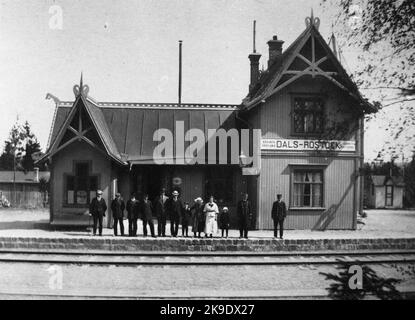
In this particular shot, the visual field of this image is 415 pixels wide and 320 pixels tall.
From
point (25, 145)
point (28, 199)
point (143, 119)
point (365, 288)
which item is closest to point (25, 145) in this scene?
point (25, 145)

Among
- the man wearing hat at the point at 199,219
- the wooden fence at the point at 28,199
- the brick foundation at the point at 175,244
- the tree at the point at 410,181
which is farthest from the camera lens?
the wooden fence at the point at 28,199

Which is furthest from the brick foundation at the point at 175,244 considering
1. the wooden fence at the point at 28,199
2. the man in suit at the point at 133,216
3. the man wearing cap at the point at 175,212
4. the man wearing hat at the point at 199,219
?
the wooden fence at the point at 28,199

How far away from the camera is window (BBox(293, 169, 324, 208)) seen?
62.0 ft

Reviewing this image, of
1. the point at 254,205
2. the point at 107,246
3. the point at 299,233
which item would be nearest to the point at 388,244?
the point at 299,233

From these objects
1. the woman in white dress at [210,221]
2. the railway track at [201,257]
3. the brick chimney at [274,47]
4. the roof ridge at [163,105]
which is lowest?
the railway track at [201,257]

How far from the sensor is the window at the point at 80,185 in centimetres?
1798

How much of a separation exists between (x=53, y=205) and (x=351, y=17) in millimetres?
14830

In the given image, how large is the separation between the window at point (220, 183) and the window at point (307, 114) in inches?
157

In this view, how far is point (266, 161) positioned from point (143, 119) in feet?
23.7

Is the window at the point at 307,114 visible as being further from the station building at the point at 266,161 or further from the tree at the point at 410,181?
the tree at the point at 410,181

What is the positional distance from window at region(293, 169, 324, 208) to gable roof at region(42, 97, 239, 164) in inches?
185

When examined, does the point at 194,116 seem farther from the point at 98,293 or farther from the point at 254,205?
the point at 98,293

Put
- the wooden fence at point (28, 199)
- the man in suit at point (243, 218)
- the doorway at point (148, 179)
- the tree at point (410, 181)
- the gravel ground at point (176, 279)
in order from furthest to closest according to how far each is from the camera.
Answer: the wooden fence at point (28, 199) < the doorway at point (148, 179) < the man in suit at point (243, 218) < the gravel ground at point (176, 279) < the tree at point (410, 181)

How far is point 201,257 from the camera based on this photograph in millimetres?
12961
